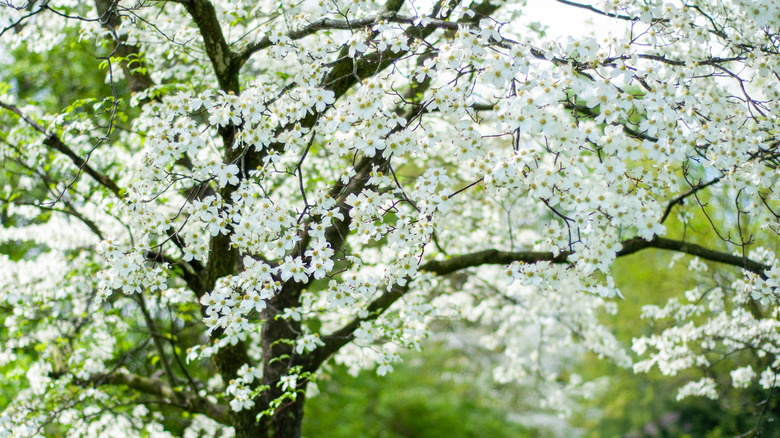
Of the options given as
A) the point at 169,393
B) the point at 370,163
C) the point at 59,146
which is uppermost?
the point at 59,146

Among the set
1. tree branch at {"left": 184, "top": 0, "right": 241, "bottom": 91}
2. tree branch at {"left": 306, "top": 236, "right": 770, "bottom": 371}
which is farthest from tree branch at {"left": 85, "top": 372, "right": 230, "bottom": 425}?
tree branch at {"left": 184, "top": 0, "right": 241, "bottom": 91}

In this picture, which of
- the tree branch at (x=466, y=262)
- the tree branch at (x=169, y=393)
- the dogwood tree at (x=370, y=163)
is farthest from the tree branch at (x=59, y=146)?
the tree branch at (x=466, y=262)

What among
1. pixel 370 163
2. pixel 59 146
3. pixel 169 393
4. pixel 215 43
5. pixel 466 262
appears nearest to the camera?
pixel 370 163

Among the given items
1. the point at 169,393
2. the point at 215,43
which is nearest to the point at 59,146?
the point at 215,43

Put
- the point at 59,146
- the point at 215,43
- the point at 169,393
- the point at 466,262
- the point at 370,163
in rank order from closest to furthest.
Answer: the point at 370,163, the point at 215,43, the point at 59,146, the point at 466,262, the point at 169,393

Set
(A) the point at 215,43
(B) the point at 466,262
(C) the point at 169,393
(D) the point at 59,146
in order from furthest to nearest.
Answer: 1. (C) the point at 169,393
2. (B) the point at 466,262
3. (D) the point at 59,146
4. (A) the point at 215,43

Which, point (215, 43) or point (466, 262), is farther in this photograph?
point (466, 262)

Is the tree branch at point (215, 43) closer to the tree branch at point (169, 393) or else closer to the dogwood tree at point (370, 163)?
the dogwood tree at point (370, 163)

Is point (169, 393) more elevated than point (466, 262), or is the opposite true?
point (466, 262)

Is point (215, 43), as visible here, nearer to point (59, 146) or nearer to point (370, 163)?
point (370, 163)

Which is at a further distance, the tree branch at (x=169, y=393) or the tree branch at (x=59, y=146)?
the tree branch at (x=169, y=393)

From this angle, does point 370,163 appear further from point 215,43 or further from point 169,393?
point 169,393

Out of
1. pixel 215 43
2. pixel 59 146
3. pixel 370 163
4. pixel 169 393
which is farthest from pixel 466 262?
pixel 59 146

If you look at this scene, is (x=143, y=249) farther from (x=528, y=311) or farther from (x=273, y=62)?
(x=528, y=311)
